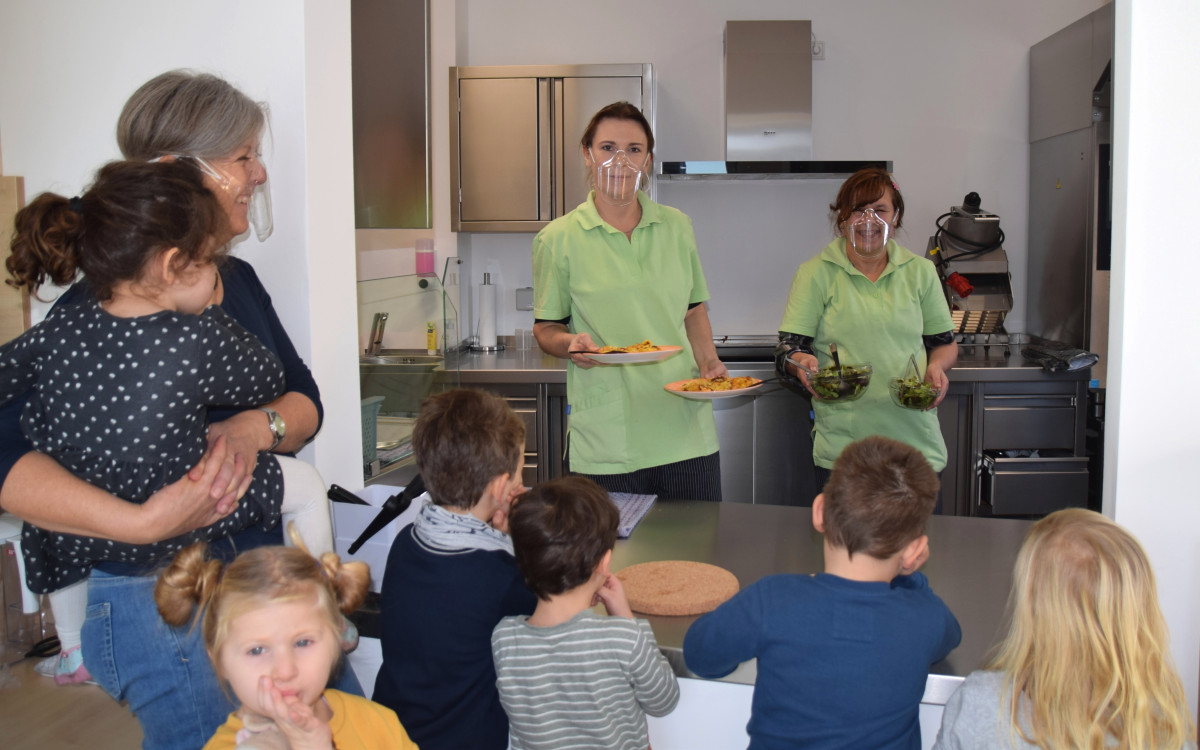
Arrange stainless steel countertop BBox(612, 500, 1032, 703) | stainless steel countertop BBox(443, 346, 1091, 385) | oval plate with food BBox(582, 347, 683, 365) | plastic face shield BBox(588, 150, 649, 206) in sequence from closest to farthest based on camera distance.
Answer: stainless steel countertop BBox(612, 500, 1032, 703) < oval plate with food BBox(582, 347, 683, 365) < plastic face shield BBox(588, 150, 649, 206) < stainless steel countertop BBox(443, 346, 1091, 385)

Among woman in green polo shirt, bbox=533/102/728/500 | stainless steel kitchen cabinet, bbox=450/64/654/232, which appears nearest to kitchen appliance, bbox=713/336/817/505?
stainless steel kitchen cabinet, bbox=450/64/654/232

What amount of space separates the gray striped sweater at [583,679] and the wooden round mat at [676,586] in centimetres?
12

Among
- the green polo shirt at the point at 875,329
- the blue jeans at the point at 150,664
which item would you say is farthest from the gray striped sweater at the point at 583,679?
the green polo shirt at the point at 875,329

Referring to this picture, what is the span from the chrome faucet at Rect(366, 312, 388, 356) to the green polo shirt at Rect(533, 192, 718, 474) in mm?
383

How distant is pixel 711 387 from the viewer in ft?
6.90

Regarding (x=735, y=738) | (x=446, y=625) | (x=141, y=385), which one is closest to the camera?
(x=141, y=385)

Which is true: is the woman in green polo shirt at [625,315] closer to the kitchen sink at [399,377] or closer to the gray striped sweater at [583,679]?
the kitchen sink at [399,377]

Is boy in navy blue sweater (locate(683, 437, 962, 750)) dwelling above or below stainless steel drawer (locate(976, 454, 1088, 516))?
above

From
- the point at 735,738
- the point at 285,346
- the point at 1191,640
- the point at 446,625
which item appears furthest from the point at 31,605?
the point at 1191,640

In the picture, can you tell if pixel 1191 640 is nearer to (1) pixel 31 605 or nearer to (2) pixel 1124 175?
(2) pixel 1124 175

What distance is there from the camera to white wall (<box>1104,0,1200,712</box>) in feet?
4.72

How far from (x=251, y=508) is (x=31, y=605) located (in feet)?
7.40

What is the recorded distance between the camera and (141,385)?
1.07 m

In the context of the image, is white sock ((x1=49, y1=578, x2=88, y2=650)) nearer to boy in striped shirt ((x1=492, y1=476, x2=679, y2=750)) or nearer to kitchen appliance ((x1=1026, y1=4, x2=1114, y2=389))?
boy in striped shirt ((x1=492, y1=476, x2=679, y2=750))
